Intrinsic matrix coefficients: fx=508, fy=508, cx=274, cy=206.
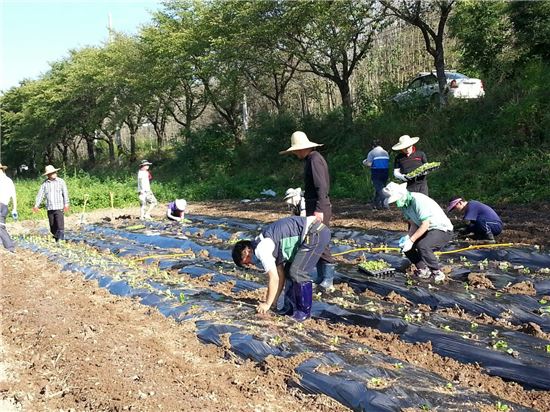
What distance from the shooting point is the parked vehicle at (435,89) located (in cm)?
1517

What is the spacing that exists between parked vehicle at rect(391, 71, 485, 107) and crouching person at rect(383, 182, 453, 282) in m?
10.5

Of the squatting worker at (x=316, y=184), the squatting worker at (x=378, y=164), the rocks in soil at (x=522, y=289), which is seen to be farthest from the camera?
the squatting worker at (x=378, y=164)

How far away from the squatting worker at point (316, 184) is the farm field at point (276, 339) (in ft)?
0.96

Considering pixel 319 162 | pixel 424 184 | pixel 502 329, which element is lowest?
pixel 502 329

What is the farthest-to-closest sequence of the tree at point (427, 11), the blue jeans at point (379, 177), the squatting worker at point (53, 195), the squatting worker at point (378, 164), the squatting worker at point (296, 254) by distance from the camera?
the tree at point (427, 11) < the blue jeans at point (379, 177) < the squatting worker at point (378, 164) < the squatting worker at point (53, 195) < the squatting worker at point (296, 254)

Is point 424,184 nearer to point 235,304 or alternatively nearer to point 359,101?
point 235,304

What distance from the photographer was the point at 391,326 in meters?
4.35

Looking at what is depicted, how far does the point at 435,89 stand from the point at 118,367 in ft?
48.5

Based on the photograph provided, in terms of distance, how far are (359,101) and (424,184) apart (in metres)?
12.4

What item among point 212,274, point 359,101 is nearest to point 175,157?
point 359,101

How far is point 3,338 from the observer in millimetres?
4836

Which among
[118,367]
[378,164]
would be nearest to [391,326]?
[118,367]

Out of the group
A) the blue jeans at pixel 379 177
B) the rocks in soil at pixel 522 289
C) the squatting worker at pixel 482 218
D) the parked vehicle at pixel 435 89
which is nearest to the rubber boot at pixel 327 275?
the rocks in soil at pixel 522 289

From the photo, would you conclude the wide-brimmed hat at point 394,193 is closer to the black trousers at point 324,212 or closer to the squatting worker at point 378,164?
the black trousers at point 324,212
